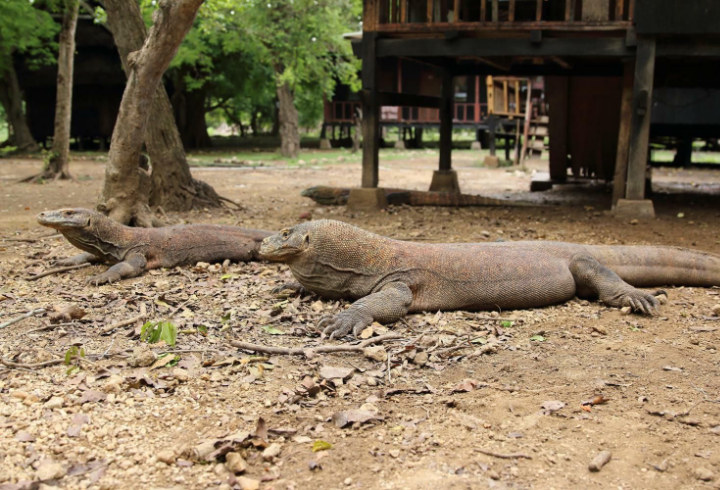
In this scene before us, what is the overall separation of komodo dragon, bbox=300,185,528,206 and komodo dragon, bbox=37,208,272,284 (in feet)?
11.4

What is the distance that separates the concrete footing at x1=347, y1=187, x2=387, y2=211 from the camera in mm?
9539

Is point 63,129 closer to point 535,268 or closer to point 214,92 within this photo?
point 535,268

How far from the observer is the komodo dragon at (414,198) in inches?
392

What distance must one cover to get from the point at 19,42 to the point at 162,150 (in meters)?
12.7

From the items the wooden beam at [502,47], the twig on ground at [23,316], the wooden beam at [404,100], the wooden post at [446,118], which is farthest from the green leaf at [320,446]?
the wooden post at [446,118]

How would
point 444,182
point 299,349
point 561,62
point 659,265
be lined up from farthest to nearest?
point 444,182 < point 561,62 < point 659,265 < point 299,349

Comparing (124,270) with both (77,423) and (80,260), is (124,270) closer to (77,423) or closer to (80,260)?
(80,260)

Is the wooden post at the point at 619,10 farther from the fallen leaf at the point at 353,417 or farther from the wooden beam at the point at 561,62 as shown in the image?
the fallen leaf at the point at 353,417

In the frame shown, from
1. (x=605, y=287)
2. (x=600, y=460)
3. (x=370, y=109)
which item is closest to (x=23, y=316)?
(x=600, y=460)

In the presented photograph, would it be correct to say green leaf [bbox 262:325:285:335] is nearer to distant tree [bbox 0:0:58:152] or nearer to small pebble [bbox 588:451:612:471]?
small pebble [bbox 588:451:612:471]

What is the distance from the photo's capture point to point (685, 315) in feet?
15.4

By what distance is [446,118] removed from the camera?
1195cm

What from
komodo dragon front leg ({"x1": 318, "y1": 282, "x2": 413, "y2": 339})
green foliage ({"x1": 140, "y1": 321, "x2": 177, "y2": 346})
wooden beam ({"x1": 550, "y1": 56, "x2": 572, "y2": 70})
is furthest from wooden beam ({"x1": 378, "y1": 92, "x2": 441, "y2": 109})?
green foliage ({"x1": 140, "y1": 321, "x2": 177, "y2": 346})

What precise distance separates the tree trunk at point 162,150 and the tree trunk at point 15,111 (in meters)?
15.3
